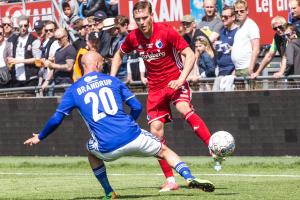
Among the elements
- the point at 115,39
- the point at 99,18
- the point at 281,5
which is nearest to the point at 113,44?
the point at 115,39

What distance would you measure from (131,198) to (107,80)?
4.88ft

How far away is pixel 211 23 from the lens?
64.1 feet

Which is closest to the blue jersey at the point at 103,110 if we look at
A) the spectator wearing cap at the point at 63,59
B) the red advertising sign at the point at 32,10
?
the spectator wearing cap at the point at 63,59

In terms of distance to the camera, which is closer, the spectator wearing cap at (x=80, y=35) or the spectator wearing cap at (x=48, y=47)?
the spectator wearing cap at (x=80, y=35)

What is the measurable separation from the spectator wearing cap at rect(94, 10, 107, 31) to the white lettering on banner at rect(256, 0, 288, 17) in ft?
10.8

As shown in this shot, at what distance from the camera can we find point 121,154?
1142 cm

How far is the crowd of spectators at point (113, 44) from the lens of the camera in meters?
17.9

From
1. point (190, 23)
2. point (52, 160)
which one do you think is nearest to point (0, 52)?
point (52, 160)

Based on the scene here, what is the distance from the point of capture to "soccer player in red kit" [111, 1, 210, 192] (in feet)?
42.5

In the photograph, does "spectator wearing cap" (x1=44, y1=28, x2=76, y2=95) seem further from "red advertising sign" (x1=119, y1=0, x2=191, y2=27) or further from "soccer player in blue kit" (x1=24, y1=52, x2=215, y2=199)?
"soccer player in blue kit" (x1=24, y1=52, x2=215, y2=199)

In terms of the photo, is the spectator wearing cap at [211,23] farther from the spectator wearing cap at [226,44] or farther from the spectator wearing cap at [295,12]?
the spectator wearing cap at [295,12]

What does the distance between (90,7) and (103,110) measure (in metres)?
11.4

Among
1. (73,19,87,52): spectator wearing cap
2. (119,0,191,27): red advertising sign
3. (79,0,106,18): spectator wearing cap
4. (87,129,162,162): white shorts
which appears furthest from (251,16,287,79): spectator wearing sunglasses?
(87,129,162,162): white shorts

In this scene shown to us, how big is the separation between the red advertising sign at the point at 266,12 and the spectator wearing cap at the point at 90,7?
415cm
